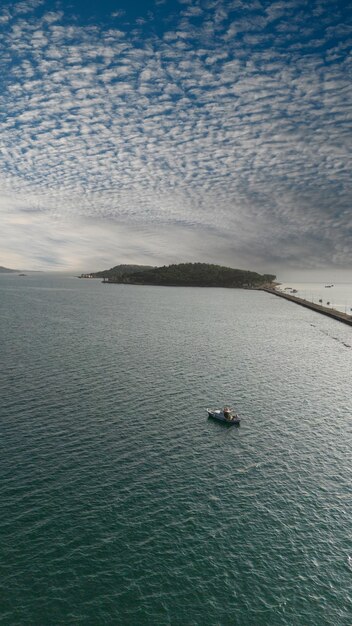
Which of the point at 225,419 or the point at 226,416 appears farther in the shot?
the point at 225,419

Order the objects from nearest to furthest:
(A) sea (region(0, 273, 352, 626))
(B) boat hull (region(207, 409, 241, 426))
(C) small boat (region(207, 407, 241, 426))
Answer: (A) sea (region(0, 273, 352, 626)), (C) small boat (region(207, 407, 241, 426)), (B) boat hull (region(207, 409, 241, 426))

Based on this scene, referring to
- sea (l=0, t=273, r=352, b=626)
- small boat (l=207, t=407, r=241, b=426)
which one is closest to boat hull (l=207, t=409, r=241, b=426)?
small boat (l=207, t=407, r=241, b=426)

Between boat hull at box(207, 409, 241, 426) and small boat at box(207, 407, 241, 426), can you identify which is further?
boat hull at box(207, 409, 241, 426)

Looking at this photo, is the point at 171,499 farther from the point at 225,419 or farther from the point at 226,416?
the point at 225,419

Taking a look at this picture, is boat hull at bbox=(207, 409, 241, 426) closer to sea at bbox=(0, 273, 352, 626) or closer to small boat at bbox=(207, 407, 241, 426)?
small boat at bbox=(207, 407, 241, 426)

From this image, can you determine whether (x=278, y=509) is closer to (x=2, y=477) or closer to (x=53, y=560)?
(x=53, y=560)

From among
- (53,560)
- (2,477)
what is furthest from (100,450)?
(53,560)

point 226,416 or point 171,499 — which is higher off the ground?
point 226,416

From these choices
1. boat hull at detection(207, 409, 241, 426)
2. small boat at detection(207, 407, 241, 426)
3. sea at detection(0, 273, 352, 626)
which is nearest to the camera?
sea at detection(0, 273, 352, 626)

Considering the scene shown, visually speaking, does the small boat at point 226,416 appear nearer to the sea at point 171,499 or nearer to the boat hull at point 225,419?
the boat hull at point 225,419

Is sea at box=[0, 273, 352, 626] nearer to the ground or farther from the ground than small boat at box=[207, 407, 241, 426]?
nearer to the ground

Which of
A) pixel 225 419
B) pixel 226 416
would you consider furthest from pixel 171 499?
pixel 225 419
